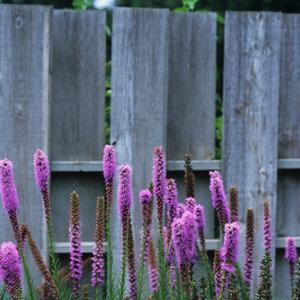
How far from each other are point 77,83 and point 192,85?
1.97 ft

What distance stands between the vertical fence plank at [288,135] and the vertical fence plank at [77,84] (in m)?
0.99

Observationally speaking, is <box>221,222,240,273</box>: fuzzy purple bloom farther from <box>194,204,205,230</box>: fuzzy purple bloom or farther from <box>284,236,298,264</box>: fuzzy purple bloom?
<box>284,236,298,264</box>: fuzzy purple bloom

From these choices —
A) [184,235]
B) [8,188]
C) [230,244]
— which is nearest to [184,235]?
[184,235]

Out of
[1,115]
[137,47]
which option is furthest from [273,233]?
[1,115]

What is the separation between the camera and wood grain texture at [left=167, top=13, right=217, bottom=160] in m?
4.29

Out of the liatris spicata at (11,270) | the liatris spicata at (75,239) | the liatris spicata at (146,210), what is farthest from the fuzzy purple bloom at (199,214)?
the liatris spicata at (11,270)

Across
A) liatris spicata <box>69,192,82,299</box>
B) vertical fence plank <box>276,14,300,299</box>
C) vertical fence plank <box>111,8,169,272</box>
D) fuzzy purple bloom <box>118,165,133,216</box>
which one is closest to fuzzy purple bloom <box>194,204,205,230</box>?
fuzzy purple bloom <box>118,165,133,216</box>

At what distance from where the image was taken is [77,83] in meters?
4.20

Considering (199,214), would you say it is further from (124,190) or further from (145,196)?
(124,190)

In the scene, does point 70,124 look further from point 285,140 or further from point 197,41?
point 285,140

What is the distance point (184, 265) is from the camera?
7.32ft

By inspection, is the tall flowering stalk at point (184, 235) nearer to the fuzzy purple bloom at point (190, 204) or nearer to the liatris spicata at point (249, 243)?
the fuzzy purple bloom at point (190, 204)

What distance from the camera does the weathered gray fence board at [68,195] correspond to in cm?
424

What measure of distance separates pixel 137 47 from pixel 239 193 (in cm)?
93
